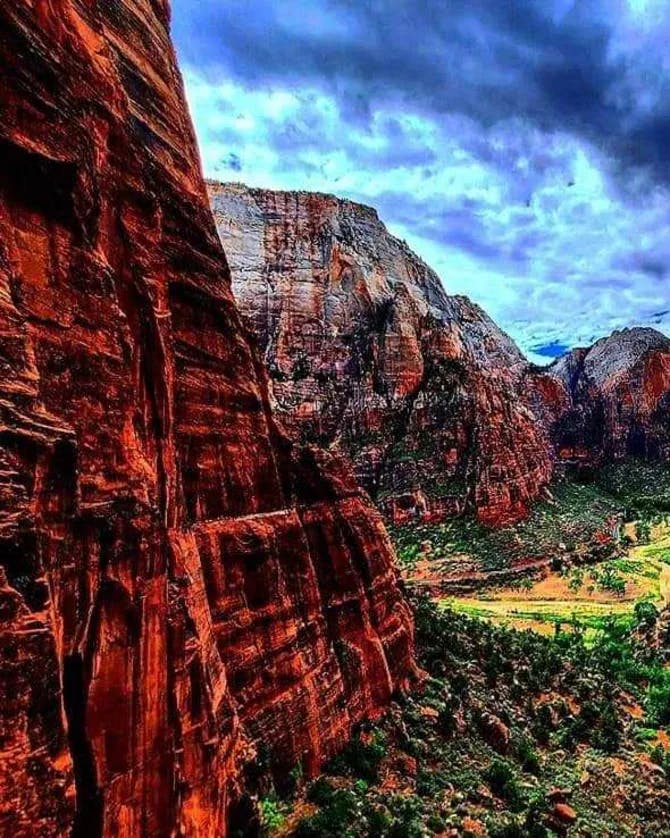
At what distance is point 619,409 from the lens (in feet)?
560

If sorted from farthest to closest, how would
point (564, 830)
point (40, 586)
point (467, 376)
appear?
point (467, 376)
point (564, 830)
point (40, 586)

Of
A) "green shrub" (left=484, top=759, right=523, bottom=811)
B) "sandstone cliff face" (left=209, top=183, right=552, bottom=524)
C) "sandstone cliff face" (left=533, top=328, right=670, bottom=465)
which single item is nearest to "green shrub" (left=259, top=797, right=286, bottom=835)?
"green shrub" (left=484, top=759, right=523, bottom=811)

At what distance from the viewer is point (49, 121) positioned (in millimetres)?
12023

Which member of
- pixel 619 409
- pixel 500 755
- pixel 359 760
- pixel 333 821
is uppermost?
pixel 619 409

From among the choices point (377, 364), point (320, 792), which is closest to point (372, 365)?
point (377, 364)

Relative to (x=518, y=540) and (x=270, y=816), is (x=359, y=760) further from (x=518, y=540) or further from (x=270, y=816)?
(x=518, y=540)

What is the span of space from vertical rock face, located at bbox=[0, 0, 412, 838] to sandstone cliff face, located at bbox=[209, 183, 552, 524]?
6655 cm

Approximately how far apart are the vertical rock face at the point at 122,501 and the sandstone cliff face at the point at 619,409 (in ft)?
531

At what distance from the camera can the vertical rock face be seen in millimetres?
8375

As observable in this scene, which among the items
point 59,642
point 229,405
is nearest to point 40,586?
point 59,642

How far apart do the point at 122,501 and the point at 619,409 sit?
7132 inches

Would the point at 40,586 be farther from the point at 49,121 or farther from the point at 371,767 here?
the point at 371,767

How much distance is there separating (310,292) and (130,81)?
3924 inches

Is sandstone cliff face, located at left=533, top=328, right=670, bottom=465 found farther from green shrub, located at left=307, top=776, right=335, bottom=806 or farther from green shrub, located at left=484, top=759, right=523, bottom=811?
green shrub, located at left=307, top=776, right=335, bottom=806
